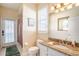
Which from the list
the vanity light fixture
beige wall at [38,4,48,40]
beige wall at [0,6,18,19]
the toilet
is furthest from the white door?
the vanity light fixture

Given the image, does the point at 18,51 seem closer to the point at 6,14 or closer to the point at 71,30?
the point at 6,14

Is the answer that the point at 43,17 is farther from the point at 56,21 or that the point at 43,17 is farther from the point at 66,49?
the point at 66,49

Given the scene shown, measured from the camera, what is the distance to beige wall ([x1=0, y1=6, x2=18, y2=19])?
2.18 meters

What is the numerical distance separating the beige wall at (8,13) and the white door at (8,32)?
0.30ft

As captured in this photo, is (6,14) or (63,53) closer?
(63,53)

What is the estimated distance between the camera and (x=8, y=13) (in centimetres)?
220

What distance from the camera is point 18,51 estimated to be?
7.32ft

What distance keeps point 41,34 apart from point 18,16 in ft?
1.93

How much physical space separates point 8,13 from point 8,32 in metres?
0.38

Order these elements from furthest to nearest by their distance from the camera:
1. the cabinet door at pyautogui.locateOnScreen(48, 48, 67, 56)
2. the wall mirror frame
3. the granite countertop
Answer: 1. the wall mirror frame
2. the cabinet door at pyautogui.locateOnScreen(48, 48, 67, 56)
3. the granite countertop

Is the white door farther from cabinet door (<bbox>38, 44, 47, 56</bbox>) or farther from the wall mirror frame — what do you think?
the wall mirror frame

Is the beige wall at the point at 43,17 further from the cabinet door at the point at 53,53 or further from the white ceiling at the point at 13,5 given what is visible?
the white ceiling at the point at 13,5

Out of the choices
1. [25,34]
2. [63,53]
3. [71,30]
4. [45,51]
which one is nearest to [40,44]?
[45,51]

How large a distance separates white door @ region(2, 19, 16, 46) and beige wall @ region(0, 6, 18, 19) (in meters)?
0.09
